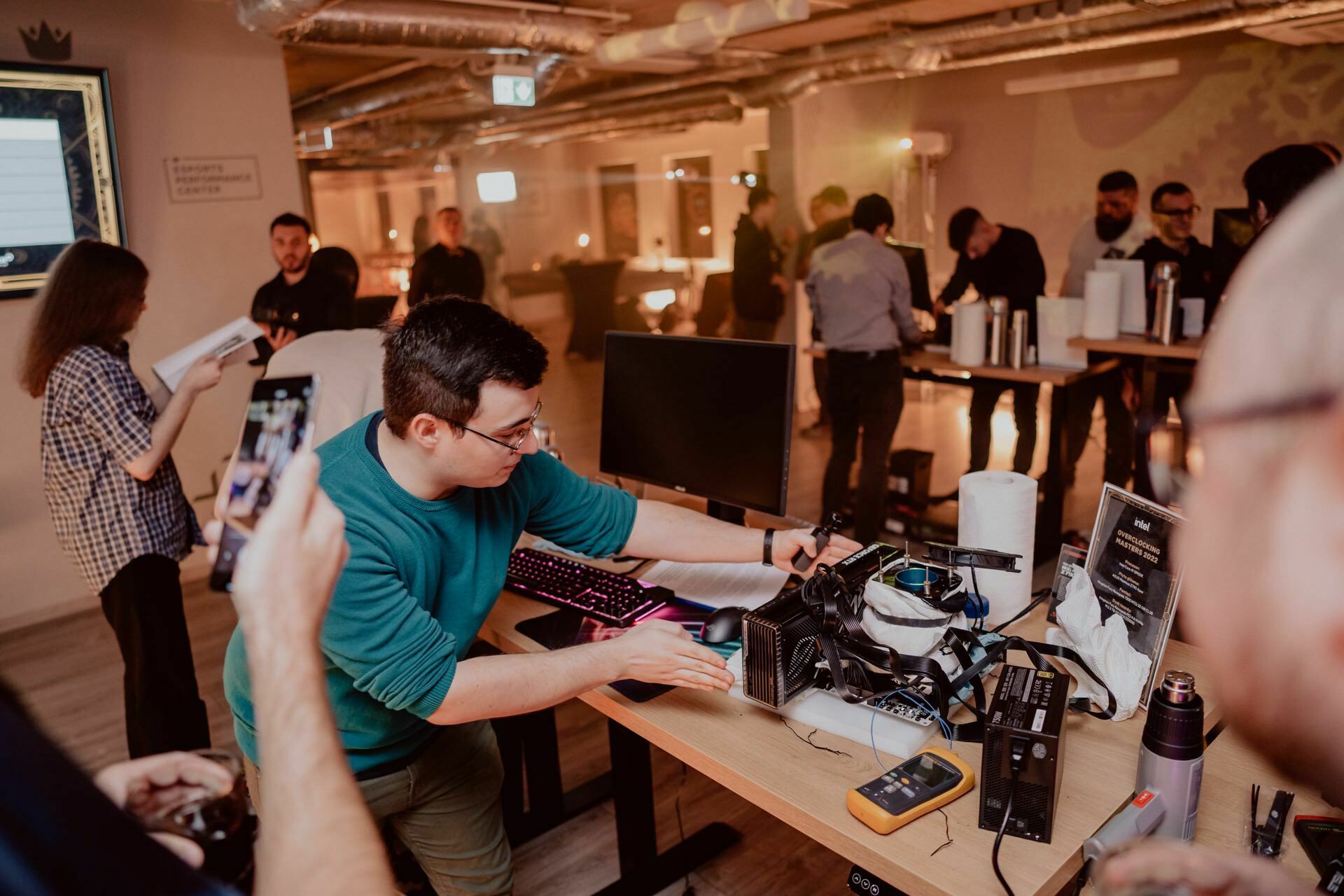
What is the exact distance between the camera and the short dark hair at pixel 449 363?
140 centimetres

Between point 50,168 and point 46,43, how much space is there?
19.8 inches

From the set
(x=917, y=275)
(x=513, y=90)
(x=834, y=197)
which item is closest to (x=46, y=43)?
(x=513, y=90)

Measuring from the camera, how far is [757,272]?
635 centimetres

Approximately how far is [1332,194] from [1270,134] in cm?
665

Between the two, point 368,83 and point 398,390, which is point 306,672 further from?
point 368,83

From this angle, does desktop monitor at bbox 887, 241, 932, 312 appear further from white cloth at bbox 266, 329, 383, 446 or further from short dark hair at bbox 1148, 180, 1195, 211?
white cloth at bbox 266, 329, 383, 446

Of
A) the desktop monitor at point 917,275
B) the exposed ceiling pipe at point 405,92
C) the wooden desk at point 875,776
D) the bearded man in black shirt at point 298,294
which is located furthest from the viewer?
the desktop monitor at point 917,275

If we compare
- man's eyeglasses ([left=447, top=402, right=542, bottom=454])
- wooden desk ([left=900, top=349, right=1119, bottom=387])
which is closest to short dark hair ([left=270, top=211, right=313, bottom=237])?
wooden desk ([left=900, top=349, right=1119, bottom=387])

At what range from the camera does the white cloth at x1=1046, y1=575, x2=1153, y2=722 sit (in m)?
1.37

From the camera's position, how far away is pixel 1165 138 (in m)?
6.31

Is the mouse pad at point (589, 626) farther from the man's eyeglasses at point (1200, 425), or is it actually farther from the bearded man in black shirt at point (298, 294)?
the bearded man in black shirt at point (298, 294)

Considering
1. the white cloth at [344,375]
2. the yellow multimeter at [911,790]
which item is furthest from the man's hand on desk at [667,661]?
the white cloth at [344,375]

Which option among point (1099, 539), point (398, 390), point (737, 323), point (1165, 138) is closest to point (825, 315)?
point (737, 323)

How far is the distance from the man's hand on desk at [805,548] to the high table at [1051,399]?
8.89 ft
